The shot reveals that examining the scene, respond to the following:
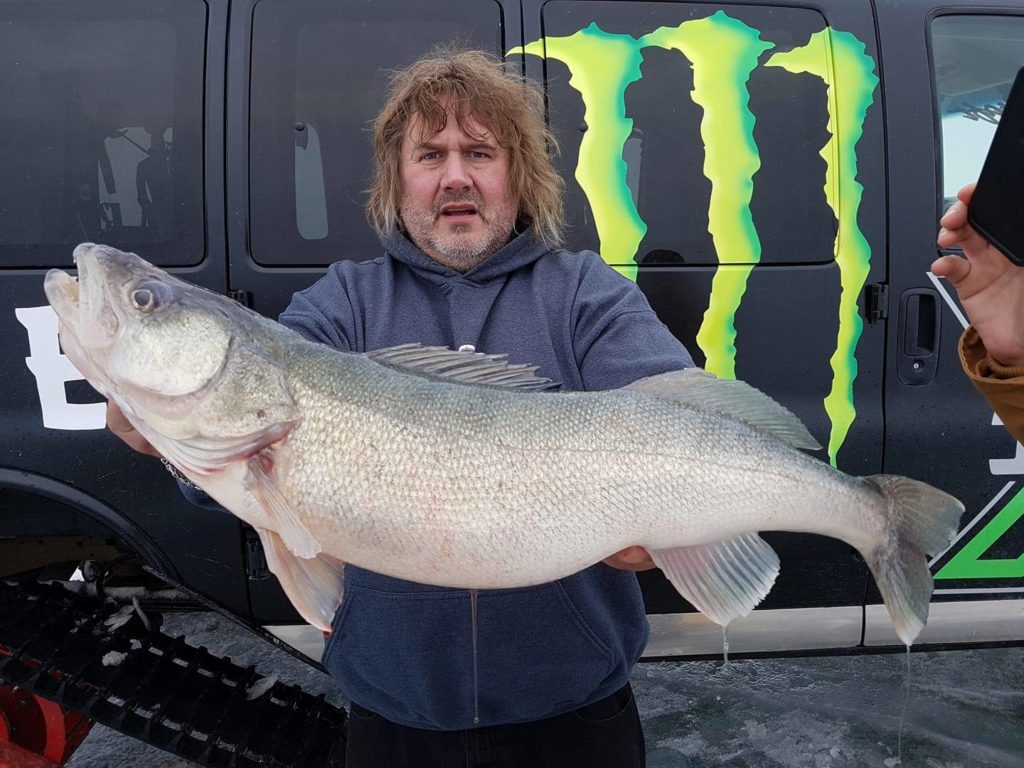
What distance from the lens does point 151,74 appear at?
264 cm

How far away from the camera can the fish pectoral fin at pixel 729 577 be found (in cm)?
179

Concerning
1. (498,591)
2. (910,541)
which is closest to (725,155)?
(910,541)

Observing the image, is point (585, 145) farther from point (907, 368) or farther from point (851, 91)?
point (907, 368)

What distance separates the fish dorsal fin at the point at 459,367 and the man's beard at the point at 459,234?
0.41 metres

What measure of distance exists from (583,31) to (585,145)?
1.33ft

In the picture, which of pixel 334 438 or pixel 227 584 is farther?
pixel 227 584

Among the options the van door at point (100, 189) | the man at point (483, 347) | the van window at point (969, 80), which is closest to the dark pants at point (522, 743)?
the man at point (483, 347)

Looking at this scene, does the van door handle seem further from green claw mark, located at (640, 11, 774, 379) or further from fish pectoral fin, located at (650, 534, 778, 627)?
fish pectoral fin, located at (650, 534, 778, 627)

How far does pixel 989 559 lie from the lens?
2865 millimetres

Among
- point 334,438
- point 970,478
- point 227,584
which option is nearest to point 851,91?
point 970,478

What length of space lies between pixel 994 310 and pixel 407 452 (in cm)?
125

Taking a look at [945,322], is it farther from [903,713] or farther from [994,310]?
[903,713]

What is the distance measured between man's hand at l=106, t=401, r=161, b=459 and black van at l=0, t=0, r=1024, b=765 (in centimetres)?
92

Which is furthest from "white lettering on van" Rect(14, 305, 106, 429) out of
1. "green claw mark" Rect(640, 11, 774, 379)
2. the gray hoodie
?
"green claw mark" Rect(640, 11, 774, 379)
